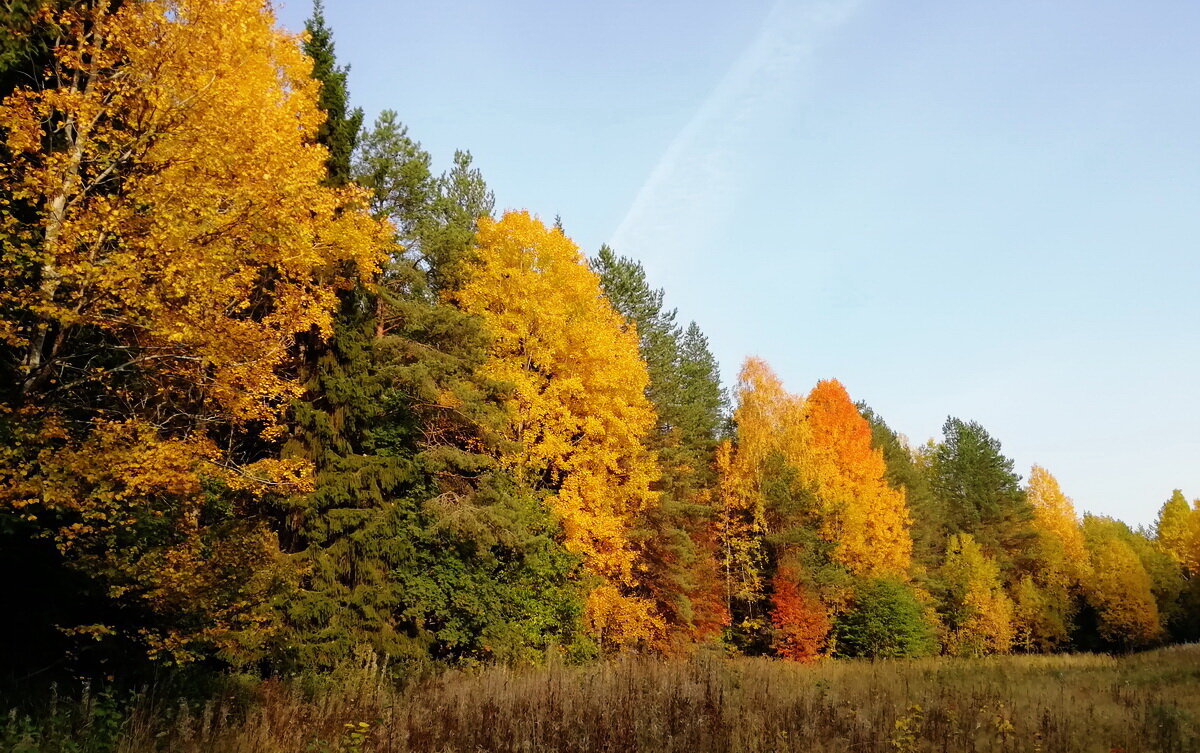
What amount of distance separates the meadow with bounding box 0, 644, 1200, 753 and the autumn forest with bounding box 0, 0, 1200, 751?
1.14 feet

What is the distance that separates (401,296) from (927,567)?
1769 inches

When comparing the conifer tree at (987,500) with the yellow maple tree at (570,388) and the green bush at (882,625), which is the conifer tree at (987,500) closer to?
the green bush at (882,625)

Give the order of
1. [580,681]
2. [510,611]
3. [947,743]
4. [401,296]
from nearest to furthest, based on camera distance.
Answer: [947,743]
[580,681]
[510,611]
[401,296]

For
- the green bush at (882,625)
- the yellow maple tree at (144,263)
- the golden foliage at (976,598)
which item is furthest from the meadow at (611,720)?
the golden foliage at (976,598)

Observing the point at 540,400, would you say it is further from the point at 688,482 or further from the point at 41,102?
the point at 41,102

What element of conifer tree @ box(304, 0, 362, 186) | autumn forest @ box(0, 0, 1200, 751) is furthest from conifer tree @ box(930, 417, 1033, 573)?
conifer tree @ box(304, 0, 362, 186)

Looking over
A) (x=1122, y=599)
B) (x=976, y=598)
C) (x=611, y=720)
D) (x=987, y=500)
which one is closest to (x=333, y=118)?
(x=611, y=720)

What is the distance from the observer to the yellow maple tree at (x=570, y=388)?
2212 centimetres

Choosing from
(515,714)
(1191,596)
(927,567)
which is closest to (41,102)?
(515,714)

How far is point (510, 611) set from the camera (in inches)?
709

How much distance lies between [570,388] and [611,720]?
15621 millimetres

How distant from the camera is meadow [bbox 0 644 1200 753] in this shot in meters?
6.75

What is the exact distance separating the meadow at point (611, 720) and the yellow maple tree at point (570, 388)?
11.4 metres

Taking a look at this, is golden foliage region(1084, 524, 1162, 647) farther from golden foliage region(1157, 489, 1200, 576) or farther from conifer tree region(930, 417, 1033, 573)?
golden foliage region(1157, 489, 1200, 576)
